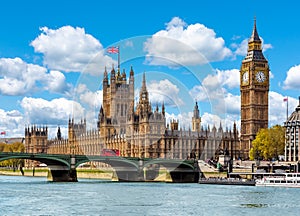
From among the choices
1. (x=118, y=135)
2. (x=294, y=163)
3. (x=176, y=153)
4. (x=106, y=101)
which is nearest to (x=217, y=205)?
(x=294, y=163)

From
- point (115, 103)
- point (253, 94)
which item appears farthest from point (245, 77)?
point (115, 103)

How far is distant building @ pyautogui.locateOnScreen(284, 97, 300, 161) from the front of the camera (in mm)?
98000

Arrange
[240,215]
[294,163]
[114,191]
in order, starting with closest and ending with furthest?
[240,215], [114,191], [294,163]

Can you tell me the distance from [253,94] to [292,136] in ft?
61.7

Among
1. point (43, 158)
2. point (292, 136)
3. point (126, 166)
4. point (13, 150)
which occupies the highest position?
point (292, 136)

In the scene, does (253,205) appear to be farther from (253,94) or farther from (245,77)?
(245,77)

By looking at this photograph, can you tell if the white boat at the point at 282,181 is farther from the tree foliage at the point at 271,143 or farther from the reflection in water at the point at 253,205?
the reflection in water at the point at 253,205

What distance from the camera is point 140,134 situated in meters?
116

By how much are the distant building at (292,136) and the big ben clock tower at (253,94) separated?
16442mm

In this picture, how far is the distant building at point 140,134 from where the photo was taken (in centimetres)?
11481

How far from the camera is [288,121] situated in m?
99.7

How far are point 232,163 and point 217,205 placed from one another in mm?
46563

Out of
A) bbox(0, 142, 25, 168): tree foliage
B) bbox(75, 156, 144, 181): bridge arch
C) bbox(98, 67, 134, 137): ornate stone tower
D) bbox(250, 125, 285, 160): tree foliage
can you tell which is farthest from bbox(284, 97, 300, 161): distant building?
bbox(0, 142, 25, 168): tree foliage

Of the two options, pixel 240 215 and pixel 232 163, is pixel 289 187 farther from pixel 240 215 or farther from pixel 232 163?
pixel 240 215
